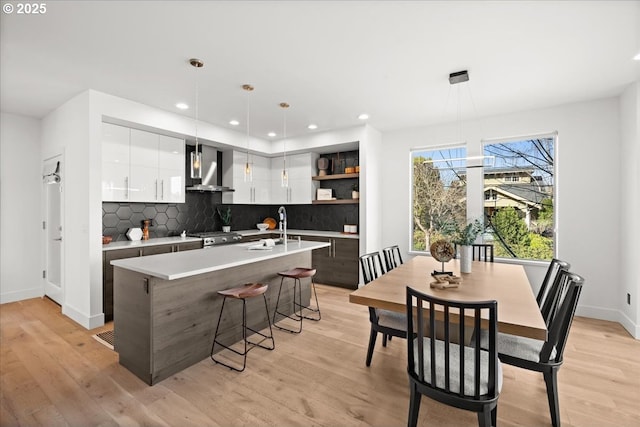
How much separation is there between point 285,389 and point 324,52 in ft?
8.87

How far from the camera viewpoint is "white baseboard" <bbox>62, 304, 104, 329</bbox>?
11.0ft

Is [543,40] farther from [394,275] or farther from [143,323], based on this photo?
[143,323]

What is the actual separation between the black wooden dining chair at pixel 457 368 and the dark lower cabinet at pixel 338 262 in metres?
3.25

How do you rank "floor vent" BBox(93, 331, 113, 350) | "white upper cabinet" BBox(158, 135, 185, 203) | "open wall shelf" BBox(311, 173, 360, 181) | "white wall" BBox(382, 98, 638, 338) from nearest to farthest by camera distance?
"floor vent" BBox(93, 331, 113, 350), "white wall" BBox(382, 98, 638, 338), "white upper cabinet" BBox(158, 135, 185, 203), "open wall shelf" BBox(311, 173, 360, 181)

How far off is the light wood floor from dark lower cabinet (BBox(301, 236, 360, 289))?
1948 mm

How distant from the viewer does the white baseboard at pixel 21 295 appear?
419 cm

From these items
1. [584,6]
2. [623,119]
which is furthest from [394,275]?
[623,119]

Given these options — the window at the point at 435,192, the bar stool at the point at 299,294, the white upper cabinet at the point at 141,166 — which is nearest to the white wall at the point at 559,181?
the white upper cabinet at the point at 141,166

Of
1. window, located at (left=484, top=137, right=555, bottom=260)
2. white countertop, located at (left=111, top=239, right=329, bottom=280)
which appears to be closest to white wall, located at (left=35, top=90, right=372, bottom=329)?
white countertop, located at (left=111, top=239, right=329, bottom=280)

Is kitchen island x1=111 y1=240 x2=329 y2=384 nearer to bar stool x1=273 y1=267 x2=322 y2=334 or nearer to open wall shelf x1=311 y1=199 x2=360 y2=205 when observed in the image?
bar stool x1=273 y1=267 x2=322 y2=334

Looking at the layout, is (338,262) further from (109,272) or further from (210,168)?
(109,272)

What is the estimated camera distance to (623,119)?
137 inches

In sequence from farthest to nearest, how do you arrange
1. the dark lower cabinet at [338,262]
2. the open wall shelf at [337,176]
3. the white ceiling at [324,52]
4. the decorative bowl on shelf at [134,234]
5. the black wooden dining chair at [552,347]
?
the open wall shelf at [337,176] < the dark lower cabinet at [338,262] < the decorative bowl on shelf at [134,234] < the white ceiling at [324,52] < the black wooden dining chair at [552,347]

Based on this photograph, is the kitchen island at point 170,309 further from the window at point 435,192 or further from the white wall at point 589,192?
the white wall at point 589,192
